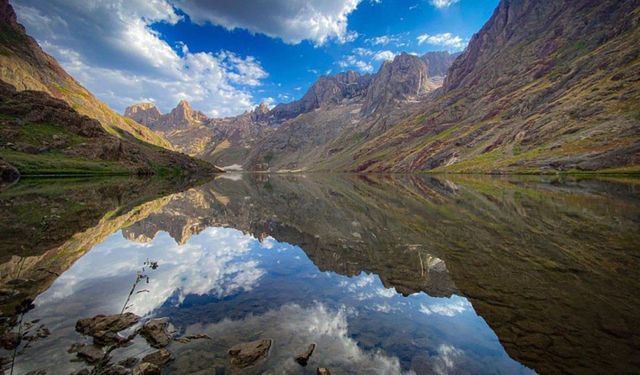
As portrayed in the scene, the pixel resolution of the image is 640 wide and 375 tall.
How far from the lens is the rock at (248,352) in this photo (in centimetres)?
949

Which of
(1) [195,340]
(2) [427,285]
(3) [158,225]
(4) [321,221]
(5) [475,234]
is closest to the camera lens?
(1) [195,340]

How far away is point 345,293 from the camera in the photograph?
16234 millimetres

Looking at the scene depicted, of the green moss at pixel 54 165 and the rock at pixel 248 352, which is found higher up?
the green moss at pixel 54 165

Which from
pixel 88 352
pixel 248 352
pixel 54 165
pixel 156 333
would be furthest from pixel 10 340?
pixel 54 165

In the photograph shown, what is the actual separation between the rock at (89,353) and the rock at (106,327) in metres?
0.39

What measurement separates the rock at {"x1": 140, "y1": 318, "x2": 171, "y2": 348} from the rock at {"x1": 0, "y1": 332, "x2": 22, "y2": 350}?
10.8 feet

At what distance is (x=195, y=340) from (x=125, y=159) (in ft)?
552

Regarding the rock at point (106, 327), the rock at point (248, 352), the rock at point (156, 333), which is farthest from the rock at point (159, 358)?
the rock at point (248, 352)

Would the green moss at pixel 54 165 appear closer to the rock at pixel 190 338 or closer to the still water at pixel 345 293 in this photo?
the still water at pixel 345 293

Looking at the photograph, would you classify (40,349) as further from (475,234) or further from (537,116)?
(537,116)

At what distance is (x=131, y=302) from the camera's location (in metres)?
13.9

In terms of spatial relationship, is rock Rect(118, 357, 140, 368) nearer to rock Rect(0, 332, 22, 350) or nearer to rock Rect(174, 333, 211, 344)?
rock Rect(174, 333, 211, 344)

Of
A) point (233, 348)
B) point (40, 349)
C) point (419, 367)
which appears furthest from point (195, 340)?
point (419, 367)

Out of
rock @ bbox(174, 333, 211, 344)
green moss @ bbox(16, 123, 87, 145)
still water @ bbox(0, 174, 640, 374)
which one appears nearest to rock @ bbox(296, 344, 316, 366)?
still water @ bbox(0, 174, 640, 374)
